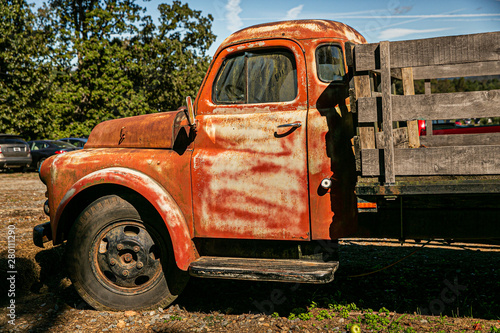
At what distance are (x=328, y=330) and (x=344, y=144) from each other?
1.46m

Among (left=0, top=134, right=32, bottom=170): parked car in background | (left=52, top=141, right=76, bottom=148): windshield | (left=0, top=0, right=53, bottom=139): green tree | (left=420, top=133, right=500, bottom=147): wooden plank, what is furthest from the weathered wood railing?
(left=0, top=0, right=53, bottom=139): green tree

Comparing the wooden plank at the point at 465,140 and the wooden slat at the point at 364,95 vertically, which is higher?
the wooden slat at the point at 364,95

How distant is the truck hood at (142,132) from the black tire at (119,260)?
0.59 metres

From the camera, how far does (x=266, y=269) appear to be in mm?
3438

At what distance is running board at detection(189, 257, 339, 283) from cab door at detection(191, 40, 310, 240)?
0.69 feet

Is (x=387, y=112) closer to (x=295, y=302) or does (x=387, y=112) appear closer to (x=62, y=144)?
(x=295, y=302)

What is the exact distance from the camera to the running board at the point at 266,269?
3297 mm

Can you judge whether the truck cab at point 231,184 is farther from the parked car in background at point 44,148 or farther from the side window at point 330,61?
the parked car in background at point 44,148

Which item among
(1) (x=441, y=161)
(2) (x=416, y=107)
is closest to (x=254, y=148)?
(2) (x=416, y=107)

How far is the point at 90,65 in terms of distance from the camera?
25750mm

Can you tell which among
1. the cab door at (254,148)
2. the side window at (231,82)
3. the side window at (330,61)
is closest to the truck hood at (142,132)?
the cab door at (254,148)

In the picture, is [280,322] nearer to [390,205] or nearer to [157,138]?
[390,205]

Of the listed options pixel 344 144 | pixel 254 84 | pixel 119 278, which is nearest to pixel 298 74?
pixel 254 84

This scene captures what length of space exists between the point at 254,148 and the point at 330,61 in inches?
37.8
